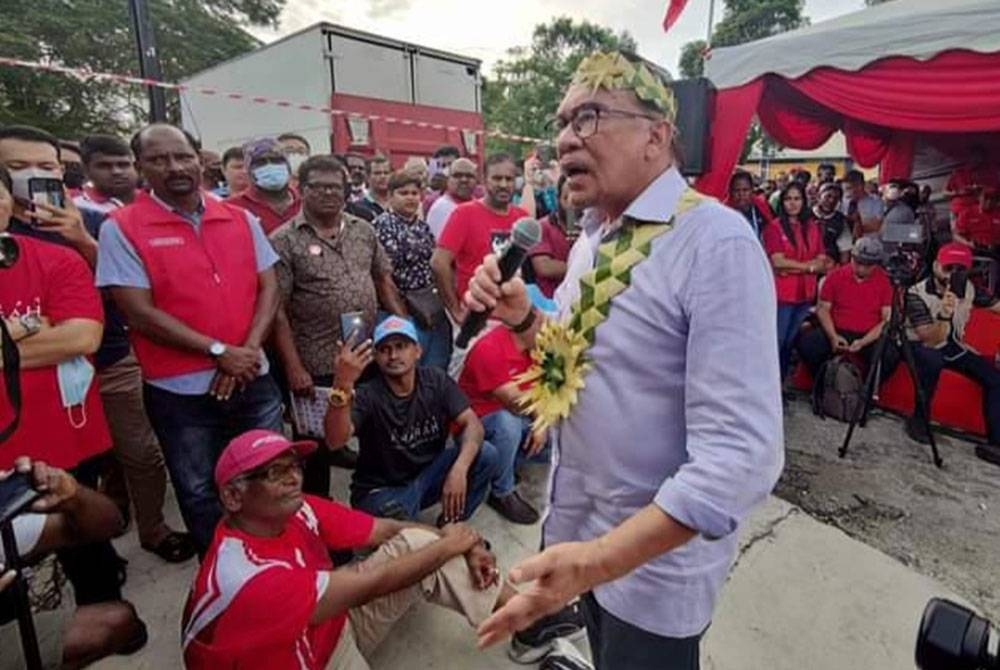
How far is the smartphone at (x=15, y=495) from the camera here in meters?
1.42

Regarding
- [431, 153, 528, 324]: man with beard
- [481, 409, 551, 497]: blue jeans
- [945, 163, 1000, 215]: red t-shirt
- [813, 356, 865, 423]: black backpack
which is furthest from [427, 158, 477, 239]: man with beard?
[945, 163, 1000, 215]: red t-shirt

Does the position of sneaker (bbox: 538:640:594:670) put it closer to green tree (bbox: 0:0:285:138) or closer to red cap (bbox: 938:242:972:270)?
red cap (bbox: 938:242:972:270)

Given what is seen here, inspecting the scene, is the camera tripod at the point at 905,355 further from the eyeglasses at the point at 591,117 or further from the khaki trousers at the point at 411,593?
the eyeglasses at the point at 591,117

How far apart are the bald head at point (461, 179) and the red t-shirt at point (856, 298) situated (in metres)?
3.10

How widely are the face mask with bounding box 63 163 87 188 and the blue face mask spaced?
1.30m

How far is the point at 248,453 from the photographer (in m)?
1.71

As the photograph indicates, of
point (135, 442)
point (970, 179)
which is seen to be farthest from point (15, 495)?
point (970, 179)

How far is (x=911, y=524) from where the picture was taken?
10.6ft

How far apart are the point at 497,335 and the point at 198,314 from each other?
4.88 ft

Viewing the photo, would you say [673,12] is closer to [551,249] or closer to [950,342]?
[551,249]

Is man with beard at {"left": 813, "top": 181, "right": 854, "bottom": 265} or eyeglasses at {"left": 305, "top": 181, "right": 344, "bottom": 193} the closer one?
eyeglasses at {"left": 305, "top": 181, "right": 344, "bottom": 193}

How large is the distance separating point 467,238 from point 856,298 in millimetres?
3282

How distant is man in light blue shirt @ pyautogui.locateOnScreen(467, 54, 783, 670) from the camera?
883 millimetres

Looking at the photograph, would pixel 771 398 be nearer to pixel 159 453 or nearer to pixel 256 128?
pixel 159 453
